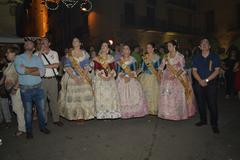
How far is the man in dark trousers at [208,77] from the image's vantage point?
6652 millimetres

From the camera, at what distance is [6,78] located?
23.7ft

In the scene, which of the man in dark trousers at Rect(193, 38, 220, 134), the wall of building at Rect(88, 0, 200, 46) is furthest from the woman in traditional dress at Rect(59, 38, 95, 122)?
the wall of building at Rect(88, 0, 200, 46)

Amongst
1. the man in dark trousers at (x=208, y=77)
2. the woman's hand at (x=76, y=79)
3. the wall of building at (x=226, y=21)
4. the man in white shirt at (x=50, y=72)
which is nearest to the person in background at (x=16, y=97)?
the man in white shirt at (x=50, y=72)

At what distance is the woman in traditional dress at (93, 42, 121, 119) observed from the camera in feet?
25.3

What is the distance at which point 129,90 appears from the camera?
786 cm

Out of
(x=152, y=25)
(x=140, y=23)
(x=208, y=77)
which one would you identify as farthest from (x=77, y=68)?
(x=152, y=25)

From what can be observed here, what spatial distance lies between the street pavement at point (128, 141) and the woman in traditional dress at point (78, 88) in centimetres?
32

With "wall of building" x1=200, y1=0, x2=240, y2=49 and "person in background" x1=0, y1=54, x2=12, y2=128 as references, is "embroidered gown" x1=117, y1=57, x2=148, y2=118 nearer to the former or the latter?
"person in background" x1=0, y1=54, x2=12, y2=128

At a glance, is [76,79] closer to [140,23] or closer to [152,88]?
[152,88]

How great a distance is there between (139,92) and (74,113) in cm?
165

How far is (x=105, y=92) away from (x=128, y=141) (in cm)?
176

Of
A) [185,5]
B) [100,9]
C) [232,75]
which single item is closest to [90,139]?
[232,75]

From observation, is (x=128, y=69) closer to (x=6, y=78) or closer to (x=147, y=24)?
(x=6, y=78)

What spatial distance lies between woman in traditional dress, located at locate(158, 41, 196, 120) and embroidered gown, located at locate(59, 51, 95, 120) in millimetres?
1697
